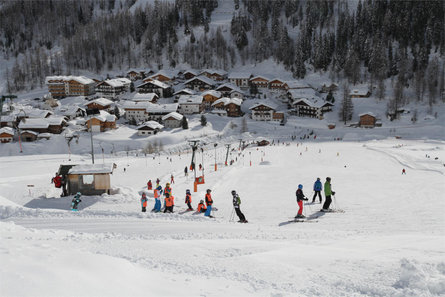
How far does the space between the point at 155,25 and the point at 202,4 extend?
1820cm

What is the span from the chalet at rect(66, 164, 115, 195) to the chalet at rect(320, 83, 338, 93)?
60936mm

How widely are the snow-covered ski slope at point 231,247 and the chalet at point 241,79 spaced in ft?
194

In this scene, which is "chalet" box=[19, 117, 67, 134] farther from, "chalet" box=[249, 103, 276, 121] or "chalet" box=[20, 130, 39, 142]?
"chalet" box=[249, 103, 276, 121]

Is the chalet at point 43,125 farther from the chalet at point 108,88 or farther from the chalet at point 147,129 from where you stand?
the chalet at point 108,88

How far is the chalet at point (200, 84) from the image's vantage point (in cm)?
7356

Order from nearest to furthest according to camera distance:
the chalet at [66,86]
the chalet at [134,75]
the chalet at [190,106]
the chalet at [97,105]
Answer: the chalet at [97,105] < the chalet at [190,106] < the chalet at [66,86] < the chalet at [134,75]

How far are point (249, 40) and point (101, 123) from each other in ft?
182

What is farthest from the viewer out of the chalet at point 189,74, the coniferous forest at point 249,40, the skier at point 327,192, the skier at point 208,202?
the chalet at point 189,74

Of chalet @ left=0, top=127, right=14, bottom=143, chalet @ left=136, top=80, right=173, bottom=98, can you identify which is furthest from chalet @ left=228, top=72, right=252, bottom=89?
chalet @ left=0, top=127, right=14, bottom=143

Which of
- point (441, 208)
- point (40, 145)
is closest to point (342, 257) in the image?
point (441, 208)

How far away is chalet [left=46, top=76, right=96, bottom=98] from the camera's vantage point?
7219cm

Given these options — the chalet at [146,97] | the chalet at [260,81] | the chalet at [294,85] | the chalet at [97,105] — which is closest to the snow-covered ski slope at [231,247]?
the chalet at [97,105]

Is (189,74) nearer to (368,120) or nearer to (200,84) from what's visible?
(200,84)

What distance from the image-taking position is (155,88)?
6994 cm
